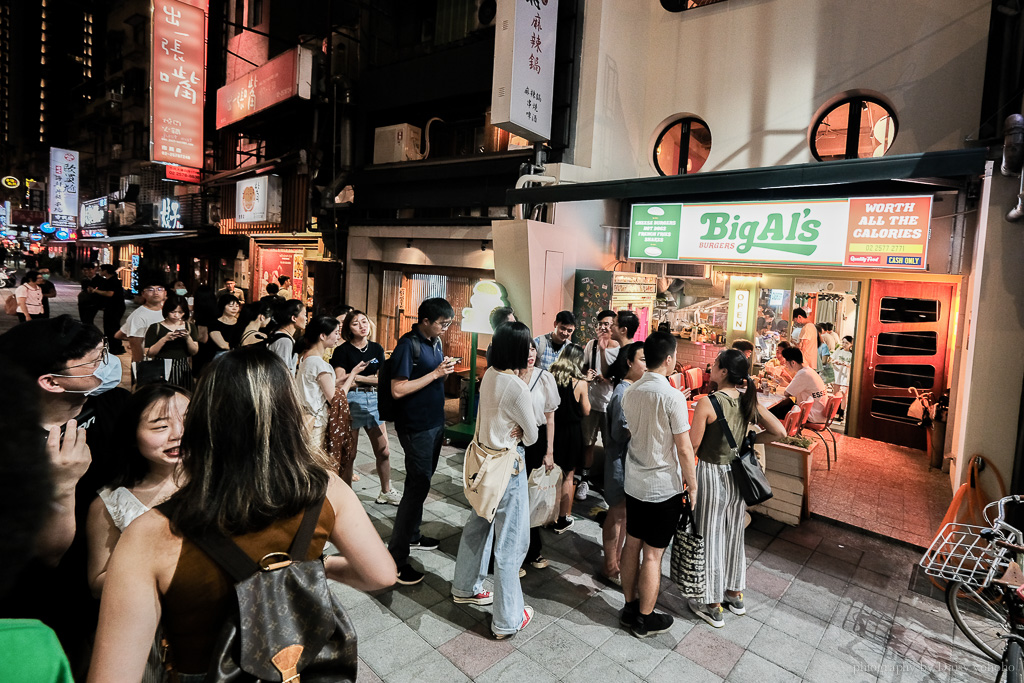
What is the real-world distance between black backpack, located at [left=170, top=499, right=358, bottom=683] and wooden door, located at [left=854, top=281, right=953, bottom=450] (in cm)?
1008

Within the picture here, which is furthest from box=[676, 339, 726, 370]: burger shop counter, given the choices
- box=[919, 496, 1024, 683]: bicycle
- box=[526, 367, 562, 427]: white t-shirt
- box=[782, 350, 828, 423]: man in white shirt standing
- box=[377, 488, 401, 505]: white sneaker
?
box=[526, 367, 562, 427]: white t-shirt

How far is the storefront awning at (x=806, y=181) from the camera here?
5113mm

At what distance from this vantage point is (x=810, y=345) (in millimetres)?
9688

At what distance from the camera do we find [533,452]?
4910 millimetres

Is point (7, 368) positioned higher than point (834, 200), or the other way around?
point (834, 200)

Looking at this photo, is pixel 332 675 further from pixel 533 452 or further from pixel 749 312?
pixel 749 312

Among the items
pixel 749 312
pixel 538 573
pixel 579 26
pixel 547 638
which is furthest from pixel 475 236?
pixel 547 638

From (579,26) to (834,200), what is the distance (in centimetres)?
498

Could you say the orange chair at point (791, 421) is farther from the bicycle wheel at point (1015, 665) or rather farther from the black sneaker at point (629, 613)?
the bicycle wheel at point (1015, 665)

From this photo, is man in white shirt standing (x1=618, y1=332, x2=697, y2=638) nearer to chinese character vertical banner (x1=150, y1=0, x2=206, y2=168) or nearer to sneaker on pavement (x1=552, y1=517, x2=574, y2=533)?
sneaker on pavement (x1=552, y1=517, x2=574, y2=533)

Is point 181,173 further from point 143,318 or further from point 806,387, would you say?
point 806,387

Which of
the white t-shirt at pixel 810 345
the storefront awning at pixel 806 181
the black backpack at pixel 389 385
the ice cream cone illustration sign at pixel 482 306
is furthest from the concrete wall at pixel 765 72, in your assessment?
the black backpack at pixel 389 385

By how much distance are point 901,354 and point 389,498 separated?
329 inches

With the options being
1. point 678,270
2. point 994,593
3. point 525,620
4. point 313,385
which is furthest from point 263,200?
point 994,593
